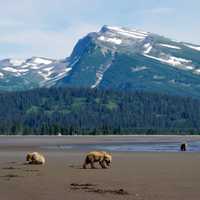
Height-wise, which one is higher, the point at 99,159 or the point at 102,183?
the point at 99,159

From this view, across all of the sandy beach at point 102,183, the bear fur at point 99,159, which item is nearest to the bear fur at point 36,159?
the sandy beach at point 102,183

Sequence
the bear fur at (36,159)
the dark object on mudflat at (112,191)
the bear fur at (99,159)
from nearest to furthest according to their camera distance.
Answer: the dark object on mudflat at (112,191), the bear fur at (99,159), the bear fur at (36,159)

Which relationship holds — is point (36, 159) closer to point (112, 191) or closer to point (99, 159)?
point (99, 159)

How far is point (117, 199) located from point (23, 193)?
4278mm

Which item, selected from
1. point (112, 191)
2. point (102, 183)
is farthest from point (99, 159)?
point (112, 191)

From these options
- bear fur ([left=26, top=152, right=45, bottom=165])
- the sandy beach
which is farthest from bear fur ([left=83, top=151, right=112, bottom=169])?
bear fur ([left=26, top=152, right=45, bottom=165])

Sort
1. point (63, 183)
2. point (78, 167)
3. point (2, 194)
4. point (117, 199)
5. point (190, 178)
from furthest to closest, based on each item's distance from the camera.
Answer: point (78, 167)
point (190, 178)
point (63, 183)
point (2, 194)
point (117, 199)

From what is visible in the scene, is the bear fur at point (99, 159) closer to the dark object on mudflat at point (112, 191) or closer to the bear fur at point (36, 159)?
the bear fur at point (36, 159)

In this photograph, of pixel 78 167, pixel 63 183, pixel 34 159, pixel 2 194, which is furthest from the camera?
pixel 34 159

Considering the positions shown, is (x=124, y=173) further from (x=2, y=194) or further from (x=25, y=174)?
(x=2, y=194)

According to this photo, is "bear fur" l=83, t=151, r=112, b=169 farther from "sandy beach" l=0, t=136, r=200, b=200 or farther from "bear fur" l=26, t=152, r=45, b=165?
"bear fur" l=26, t=152, r=45, b=165

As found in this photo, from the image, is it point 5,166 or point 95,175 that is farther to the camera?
point 5,166

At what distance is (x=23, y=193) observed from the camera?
24406 mm

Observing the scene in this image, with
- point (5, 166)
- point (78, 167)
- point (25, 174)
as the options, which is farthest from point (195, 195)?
point (5, 166)
